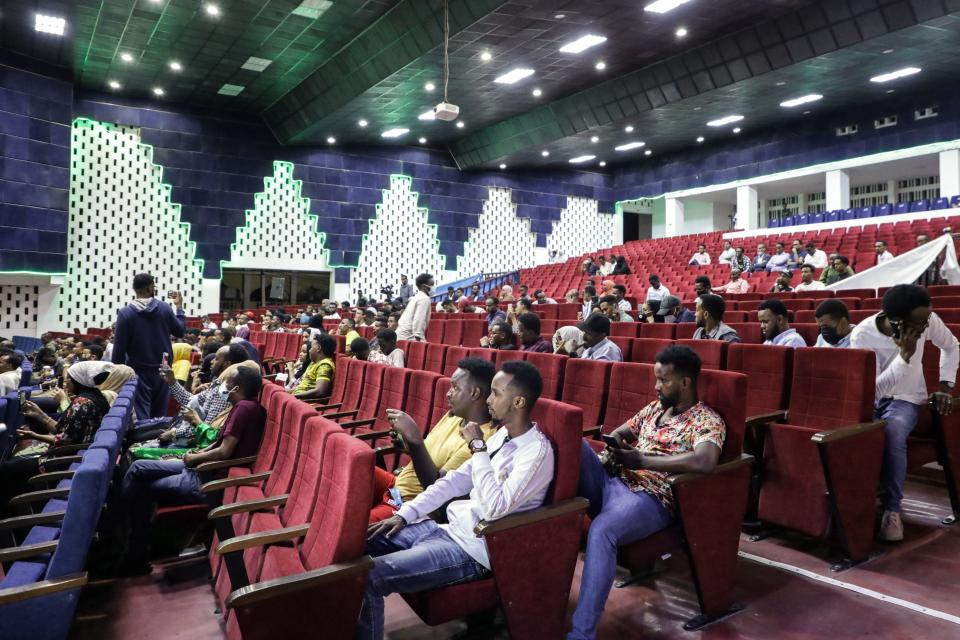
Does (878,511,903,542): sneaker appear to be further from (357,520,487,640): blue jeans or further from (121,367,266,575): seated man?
(121,367,266,575): seated man

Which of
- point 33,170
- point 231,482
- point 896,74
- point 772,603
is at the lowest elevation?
point 772,603

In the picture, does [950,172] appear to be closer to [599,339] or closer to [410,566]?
[599,339]

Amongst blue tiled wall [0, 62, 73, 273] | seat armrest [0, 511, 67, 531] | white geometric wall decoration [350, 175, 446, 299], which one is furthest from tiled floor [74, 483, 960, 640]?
white geometric wall decoration [350, 175, 446, 299]

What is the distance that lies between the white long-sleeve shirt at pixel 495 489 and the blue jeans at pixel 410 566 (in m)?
0.04

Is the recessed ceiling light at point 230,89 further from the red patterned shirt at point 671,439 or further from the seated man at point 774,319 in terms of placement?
the red patterned shirt at point 671,439

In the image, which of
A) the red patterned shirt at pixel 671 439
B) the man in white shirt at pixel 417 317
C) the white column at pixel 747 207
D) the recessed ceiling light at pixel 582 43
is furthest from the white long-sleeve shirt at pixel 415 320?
the white column at pixel 747 207

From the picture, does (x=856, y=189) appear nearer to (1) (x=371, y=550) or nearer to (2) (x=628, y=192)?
(2) (x=628, y=192)

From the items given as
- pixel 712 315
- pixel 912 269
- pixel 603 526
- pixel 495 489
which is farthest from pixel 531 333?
pixel 912 269

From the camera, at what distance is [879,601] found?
2188 millimetres

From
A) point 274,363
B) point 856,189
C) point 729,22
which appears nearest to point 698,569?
point 274,363

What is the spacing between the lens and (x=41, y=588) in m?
1.66

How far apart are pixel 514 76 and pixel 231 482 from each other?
1121cm

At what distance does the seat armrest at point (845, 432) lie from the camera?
2375mm

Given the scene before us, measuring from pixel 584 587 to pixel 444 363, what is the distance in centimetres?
260
